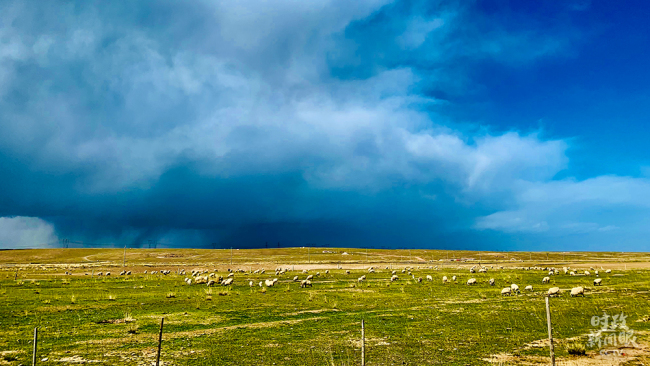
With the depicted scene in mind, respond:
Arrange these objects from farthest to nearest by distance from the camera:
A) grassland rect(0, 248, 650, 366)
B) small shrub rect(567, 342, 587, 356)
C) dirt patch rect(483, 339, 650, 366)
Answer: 1. grassland rect(0, 248, 650, 366)
2. small shrub rect(567, 342, 587, 356)
3. dirt patch rect(483, 339, 650, 366)

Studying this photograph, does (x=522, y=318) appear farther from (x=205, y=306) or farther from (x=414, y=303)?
(x=205, y=306)

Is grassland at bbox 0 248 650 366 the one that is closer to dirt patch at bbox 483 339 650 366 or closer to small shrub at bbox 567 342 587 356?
dirt patch at bbox 483 339 650 366

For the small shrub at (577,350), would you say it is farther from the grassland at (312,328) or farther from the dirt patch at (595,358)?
the grassland at (312,328)

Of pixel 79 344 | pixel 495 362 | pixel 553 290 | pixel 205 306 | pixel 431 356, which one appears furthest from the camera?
pixel 553 290

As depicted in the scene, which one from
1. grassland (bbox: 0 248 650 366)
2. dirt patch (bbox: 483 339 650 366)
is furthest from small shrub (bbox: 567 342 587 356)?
grassland (bbox: 0 248 650 366)

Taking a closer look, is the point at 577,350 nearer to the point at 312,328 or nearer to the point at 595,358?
the point at 595,358

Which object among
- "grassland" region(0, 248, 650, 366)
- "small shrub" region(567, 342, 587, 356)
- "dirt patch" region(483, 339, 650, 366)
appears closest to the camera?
"dirt patch" region(483, 339, 650, 366)

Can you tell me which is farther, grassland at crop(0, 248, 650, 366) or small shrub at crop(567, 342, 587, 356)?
grassland at crop(0, 248, 650, 366)

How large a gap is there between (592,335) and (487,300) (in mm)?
11580

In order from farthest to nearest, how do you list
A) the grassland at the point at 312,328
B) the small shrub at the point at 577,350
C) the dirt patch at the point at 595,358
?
the grassland at the point at 312,328 → the small shrub at the point at 577,350 → the dirt patch at the point at 595,358

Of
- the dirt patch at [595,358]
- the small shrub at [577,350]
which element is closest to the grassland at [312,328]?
the dirt patch at [595,358]

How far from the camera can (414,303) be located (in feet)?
86.7

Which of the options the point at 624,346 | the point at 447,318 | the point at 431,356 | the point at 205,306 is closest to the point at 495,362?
the point at 431,356

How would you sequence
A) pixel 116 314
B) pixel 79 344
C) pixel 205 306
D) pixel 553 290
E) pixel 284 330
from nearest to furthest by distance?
1. pixel 79 344
2. pixel 284 330
3. pixel 116 314
4. pixel 205 306
5. pixel 553 290
